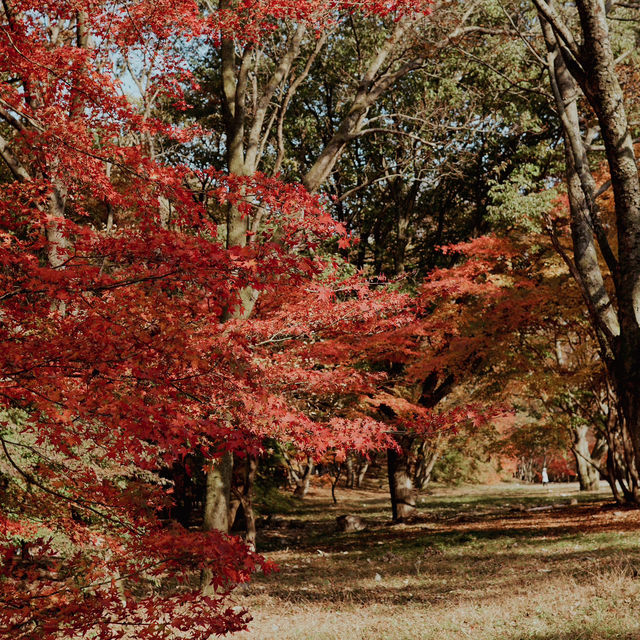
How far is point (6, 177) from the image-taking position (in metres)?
14.9

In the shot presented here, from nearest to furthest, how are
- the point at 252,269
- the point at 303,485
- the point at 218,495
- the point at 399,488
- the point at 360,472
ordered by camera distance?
the point at 252,269
the point at 218,495
the point at 399,488
the point at 303,485
the point at 360,472

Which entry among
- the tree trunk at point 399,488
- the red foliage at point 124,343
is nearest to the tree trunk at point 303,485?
the tree trunk at point 399,488

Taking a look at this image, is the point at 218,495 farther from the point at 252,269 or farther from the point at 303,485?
the point at 303,485

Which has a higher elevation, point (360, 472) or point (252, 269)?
point (252, 269)

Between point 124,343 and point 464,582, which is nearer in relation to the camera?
point 124,343

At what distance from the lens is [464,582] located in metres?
7.66

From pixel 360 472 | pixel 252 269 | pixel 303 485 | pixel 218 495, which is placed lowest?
pixel 360 472

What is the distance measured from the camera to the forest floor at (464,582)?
5375 millimetres

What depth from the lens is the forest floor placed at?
5375 mm

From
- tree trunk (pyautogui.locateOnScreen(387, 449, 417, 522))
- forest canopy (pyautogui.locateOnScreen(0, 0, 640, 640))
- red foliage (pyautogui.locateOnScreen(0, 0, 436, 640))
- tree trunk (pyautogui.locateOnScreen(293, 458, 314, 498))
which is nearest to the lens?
red foliage (pyautogui.locateOnScreen(0, 0, 436, 640))

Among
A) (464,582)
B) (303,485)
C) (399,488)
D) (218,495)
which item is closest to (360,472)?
(303,485)

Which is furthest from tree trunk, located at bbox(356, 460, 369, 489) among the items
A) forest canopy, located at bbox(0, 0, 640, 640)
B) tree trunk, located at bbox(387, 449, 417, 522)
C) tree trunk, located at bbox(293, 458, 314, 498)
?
tree trunk, located at bbox(387, 449, 417, 522)

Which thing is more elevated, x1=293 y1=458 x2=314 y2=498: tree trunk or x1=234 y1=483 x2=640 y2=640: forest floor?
x1=234 y1=483 x2=640 y2=640: forest floor

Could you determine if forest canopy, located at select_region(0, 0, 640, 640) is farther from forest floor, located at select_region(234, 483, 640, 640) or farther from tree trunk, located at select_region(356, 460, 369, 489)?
tree trunk, located at select_region(356, 460, 369, 489)
